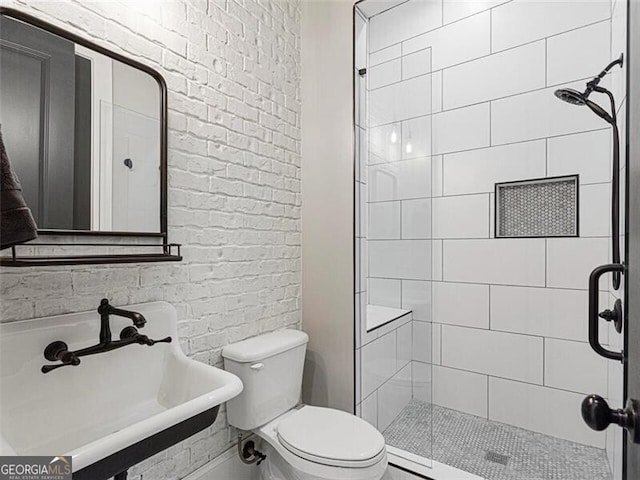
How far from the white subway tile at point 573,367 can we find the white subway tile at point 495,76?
4.78 feet

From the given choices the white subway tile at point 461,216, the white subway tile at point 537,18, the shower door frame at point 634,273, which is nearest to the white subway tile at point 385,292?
the white subway tile at point 461,216

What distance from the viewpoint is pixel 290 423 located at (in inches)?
61.6

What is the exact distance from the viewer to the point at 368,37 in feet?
6.54

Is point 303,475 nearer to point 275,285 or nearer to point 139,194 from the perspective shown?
point 275,285

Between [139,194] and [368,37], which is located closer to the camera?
[139,194]

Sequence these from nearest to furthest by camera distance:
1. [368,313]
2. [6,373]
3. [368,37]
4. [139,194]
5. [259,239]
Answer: [6,373] → [139,194] → [259,239] → [368,37] → [368,313]

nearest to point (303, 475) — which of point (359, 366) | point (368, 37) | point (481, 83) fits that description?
point (359, 366)

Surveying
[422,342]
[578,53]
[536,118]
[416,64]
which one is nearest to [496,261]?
[422,342]

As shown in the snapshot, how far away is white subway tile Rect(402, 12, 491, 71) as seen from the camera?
7.28 feet

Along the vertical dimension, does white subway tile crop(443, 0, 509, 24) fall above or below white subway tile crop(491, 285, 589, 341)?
above

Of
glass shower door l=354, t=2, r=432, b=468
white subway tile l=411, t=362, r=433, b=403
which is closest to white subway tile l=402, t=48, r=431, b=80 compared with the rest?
glass shower door l=354, t=2, r=432, b=468

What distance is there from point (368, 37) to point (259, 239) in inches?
49.7

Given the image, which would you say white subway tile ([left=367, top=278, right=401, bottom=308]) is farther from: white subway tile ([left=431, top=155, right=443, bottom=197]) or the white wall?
white subway tile ([left=431, top=155, right=443, bottom=197])

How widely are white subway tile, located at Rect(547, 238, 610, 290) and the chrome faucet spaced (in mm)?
1983
